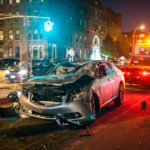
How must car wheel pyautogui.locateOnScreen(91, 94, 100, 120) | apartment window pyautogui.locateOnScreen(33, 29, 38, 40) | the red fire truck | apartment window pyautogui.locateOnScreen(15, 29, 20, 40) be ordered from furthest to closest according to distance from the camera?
apartment window pyautogui.locateOnScreen(15, 29, 20, 40) < apartment window pyautogui.locateOnScreen(33, 29, 38, 40) < the red fire truck < car wheel pyautogui.locateOnScreen(91, 94, 100, 120)

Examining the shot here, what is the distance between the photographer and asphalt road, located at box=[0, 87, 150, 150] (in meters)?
7.63

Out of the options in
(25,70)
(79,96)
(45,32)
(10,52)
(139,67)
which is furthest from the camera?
(10,52)

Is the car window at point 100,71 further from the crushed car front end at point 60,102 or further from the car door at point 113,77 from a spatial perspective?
the crushed car front end at point 60,102

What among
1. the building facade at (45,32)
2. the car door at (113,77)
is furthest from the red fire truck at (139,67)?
the building facade at (45,32)

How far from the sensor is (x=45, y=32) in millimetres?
63938

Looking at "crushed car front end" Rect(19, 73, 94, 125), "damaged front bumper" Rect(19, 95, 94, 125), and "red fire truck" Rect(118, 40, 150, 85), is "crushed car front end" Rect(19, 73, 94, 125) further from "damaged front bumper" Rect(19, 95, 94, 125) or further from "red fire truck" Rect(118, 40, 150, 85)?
"red fire truck" Rect(118, 40, 150, 85)

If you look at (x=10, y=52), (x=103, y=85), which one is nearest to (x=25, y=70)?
(x=103, y=85)

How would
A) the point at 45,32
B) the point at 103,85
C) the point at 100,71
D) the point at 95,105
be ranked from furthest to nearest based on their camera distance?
the point at 45,32 → the point at 100,71 → the point at 103,85 → the point at 95,105

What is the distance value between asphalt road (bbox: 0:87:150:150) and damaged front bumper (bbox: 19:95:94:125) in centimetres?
26

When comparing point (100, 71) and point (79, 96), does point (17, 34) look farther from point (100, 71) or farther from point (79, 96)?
point (79, 96)

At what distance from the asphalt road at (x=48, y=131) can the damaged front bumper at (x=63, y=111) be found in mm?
261

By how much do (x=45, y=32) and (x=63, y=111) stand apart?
55814 mm

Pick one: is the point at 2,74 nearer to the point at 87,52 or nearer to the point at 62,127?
the point at 62,127

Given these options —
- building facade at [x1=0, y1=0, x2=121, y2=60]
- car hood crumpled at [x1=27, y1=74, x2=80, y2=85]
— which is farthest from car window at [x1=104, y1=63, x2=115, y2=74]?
building facade at [x1=0, y1=0, x2=121, y2=60]
